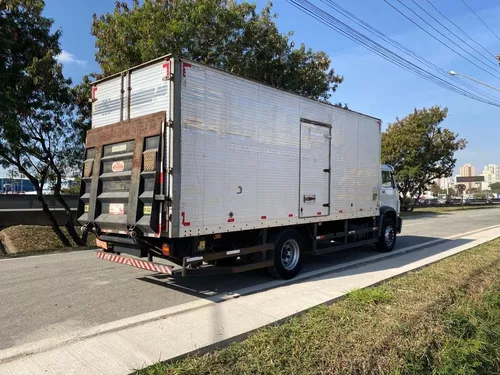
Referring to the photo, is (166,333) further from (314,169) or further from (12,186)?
(12,186)

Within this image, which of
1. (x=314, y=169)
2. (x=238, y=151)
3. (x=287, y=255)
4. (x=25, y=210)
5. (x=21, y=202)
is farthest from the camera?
(x=21, y=202)

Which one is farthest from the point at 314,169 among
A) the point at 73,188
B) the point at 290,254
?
the point at 73,188

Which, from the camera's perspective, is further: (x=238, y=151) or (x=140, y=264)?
(x=238, y=151)

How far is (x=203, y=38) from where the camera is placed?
54.2ft

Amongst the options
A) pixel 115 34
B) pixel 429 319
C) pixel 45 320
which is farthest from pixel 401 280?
pixel 115 34

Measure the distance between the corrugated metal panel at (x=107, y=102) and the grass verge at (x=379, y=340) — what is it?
4.67m

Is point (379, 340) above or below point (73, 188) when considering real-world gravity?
below

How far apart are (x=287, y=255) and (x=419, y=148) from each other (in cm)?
3310

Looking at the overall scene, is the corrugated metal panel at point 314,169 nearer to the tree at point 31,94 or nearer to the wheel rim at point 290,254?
the wheel rim at point 290,254

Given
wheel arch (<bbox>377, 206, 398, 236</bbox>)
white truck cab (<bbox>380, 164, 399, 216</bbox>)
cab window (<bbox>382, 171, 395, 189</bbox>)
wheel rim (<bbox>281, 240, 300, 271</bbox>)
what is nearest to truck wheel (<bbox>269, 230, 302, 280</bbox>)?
wheel rim (<bbox>281, 240, 300, 271</bbox>)

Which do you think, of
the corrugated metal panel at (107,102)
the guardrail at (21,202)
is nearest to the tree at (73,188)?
the guardrail at (21,202)

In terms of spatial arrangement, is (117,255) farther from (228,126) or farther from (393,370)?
(393,370)

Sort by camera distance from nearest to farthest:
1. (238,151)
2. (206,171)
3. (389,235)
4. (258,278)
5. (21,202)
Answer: (206,171) < (238,151) < (258,278) < (389,235) < (21,202)

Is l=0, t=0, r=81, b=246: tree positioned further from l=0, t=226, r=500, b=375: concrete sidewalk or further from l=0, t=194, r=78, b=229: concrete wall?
l=0, t=226, r=500, b=375: concrete sidewalk
